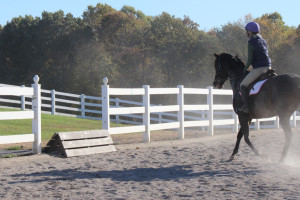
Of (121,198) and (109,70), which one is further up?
(109,70)

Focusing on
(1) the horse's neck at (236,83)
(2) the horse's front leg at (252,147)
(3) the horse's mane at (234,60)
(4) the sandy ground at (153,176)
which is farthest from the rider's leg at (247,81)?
(4) the sandy ground at (153,176)

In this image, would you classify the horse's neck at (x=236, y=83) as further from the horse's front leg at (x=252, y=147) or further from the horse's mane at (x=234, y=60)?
the horse's front leg at (x=252, y=147)

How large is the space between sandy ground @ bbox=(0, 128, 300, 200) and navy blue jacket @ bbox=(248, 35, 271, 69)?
193cm

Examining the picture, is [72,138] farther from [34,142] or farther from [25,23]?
[25,23]

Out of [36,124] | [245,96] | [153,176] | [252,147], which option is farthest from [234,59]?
[36,124]

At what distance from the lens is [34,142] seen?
32.3 ft

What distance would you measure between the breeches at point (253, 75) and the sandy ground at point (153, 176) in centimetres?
156

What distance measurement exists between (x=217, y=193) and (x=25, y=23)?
157ft

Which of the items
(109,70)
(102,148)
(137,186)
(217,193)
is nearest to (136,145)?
(102,148)

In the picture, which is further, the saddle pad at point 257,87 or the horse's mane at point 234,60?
the horse's mane at point 234,60

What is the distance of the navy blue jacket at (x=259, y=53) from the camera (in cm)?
869

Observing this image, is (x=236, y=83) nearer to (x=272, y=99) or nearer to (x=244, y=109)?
(x=244, y=109)

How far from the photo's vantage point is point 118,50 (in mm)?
48125

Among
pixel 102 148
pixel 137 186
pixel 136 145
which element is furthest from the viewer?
pixel 136 145
